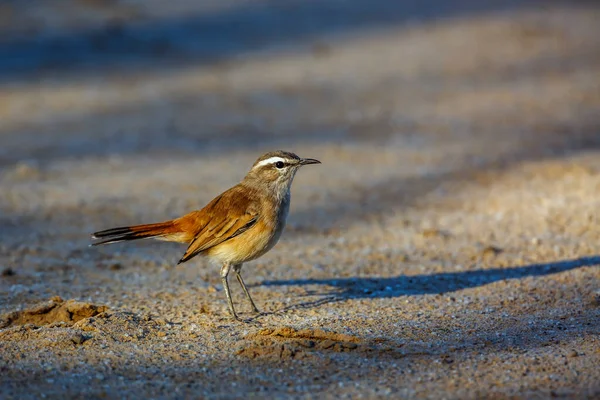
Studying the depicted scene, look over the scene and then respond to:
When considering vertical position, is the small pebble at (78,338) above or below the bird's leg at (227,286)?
below

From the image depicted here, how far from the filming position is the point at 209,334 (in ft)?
23.0

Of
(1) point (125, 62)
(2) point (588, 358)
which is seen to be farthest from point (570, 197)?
(1) point (125, 62)

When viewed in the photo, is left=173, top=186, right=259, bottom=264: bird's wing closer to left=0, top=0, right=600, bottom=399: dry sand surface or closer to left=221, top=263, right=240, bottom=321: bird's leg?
left=221, top=263, right=240, bottom=321: bird's leg

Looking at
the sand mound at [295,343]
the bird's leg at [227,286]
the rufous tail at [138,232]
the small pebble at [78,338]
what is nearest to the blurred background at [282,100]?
the rufous tail at [138,232]

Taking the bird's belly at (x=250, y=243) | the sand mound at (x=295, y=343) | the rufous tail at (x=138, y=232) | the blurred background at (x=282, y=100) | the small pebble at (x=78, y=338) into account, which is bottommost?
the sand mound at (x=295, y=343)

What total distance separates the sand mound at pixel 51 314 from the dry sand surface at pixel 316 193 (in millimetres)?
19

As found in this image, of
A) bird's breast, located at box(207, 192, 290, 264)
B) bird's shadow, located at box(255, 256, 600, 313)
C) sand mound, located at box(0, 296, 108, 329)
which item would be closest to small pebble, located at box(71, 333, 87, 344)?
sand mound, located at box(0, 296, 108, 329)

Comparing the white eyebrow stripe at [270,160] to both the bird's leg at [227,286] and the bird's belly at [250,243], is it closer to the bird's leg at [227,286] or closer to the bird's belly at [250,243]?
the bird's belly at [250,243]

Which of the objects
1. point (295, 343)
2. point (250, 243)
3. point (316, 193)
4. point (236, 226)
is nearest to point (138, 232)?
point (236, 226)

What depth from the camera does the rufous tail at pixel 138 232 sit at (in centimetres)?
771

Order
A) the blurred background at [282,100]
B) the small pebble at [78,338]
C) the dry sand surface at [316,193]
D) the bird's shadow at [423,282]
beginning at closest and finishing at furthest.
→ 1. the dry sand surface at [316,193]
2. the small pebble at [78,338]
3. the bird's shadow at [423,282]
4. the blurred background at [282,100]

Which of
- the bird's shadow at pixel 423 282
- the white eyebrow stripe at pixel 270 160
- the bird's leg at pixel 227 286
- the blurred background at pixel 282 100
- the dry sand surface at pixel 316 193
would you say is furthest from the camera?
the blurred background at pixel 282 100

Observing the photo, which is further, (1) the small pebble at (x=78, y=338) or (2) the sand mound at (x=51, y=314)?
(2) the sand mound at (x=51, y=314)

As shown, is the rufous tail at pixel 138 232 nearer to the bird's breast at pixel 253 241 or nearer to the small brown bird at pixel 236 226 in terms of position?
the small brown bird at pixel 236 226
